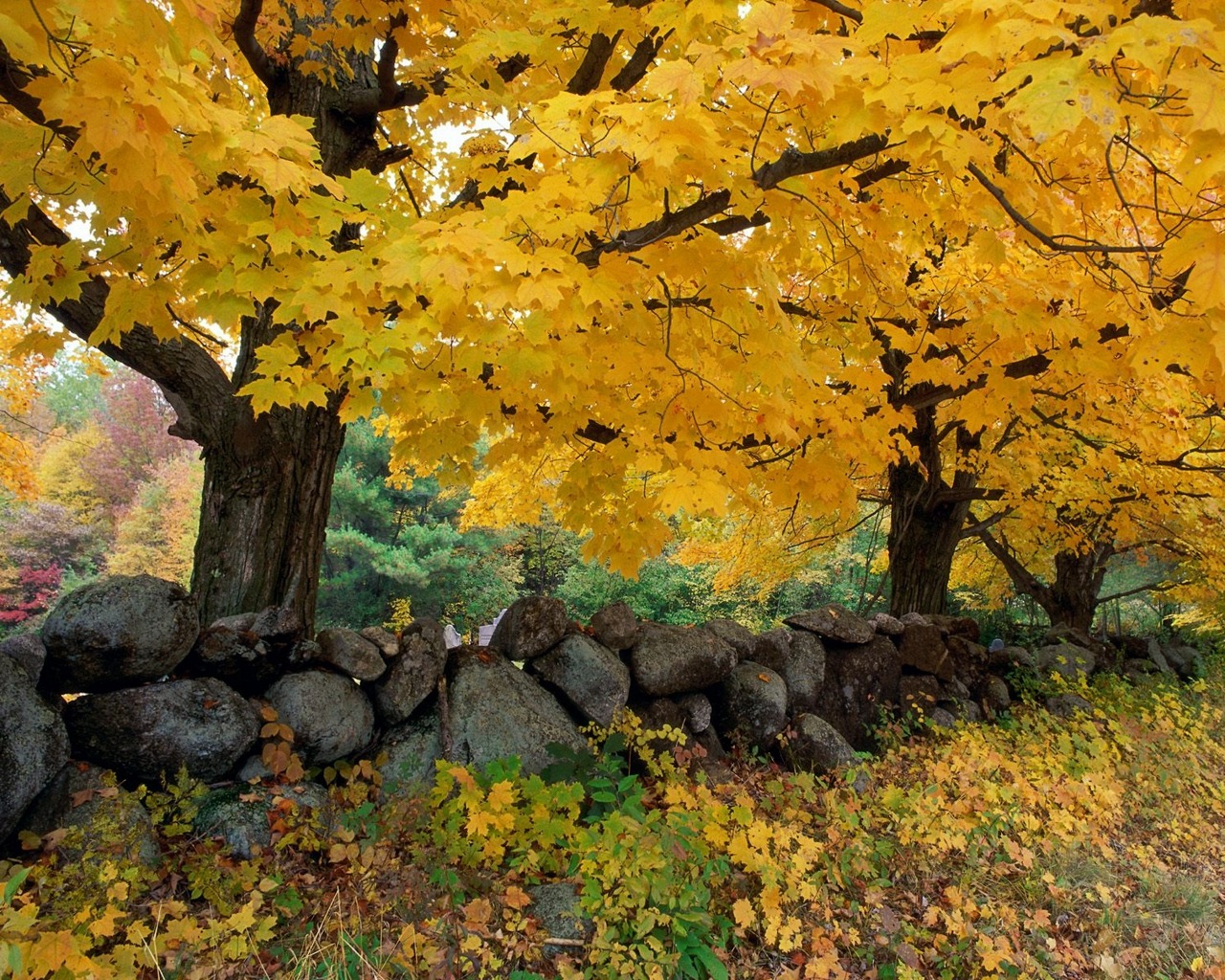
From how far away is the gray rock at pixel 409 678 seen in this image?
143 inches

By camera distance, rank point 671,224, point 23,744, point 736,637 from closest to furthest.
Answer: point 671,224, point 23,744, point 736,637

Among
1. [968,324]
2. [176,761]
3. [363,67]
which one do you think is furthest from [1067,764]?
[363,67]

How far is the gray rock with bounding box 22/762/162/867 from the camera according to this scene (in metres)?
2.56

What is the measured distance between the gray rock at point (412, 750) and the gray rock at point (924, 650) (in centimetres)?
420

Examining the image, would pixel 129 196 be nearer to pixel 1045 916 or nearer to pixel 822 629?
pixel 1045 916

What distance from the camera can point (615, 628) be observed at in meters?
4.38

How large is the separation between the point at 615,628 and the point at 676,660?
44 cm

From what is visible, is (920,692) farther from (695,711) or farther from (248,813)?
(248,813)

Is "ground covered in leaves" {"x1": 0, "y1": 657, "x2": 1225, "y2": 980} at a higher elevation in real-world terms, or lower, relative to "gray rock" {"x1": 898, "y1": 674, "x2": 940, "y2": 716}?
lower

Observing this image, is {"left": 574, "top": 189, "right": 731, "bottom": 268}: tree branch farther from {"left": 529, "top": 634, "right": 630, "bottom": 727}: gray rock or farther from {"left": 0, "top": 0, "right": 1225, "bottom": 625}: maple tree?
{"left": 529, "top": 634, "right": 630, "bottom": 727}: gray rock

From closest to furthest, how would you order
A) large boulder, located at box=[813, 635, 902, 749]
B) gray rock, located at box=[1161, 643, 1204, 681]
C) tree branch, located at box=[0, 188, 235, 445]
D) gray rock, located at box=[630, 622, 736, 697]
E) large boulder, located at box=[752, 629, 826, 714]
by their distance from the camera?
tree branch, located at box=[0, 188, 235, 445] < gray rock, located at box=[630, 622, 736, 697] < large boulder, located at box=[752, 629, 826, 714] < large boulder, located at box=[813, 635, 902, 749] < gray rock, located at box=[1161, 643, 1204, 681]

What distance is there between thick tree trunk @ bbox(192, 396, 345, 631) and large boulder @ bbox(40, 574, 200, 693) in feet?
2.80

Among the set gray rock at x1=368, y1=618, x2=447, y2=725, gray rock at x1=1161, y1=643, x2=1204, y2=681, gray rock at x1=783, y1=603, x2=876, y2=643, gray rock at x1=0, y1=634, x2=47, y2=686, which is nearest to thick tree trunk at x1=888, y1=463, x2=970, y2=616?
gray rock at x1=783, y1=603, x2=876, y2=643

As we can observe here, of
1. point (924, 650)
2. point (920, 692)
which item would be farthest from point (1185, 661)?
point (920, 692)
